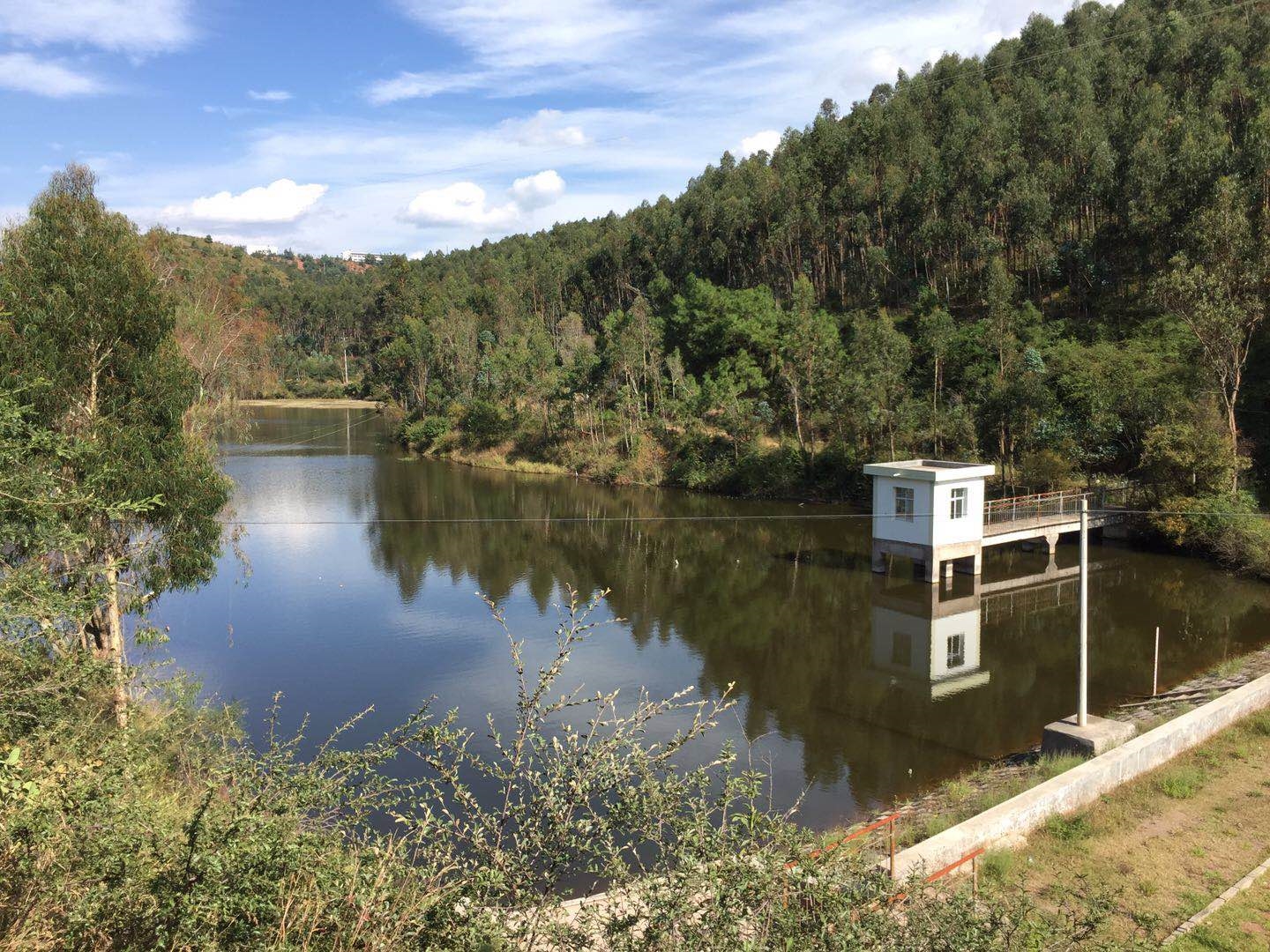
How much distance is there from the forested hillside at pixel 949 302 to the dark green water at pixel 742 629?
220 inches

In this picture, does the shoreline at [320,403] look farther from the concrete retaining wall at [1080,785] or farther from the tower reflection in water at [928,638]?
the concrete retaining wall at [1080,785]

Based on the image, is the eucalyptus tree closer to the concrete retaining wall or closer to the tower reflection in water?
the concrete retaining wall

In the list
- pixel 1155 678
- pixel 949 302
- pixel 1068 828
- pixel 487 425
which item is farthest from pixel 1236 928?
pixel 487 425

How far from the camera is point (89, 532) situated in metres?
12.5

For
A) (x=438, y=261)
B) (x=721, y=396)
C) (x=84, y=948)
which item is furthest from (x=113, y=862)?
(x=438, y=261)

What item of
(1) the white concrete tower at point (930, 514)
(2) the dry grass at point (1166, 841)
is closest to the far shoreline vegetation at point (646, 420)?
(2) the dry grass at point (1166, 841)

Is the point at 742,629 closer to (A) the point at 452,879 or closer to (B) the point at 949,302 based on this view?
(A) the point at 452,879

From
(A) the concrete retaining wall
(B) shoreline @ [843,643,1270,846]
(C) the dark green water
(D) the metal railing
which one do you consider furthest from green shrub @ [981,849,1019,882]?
(D) the metal railing

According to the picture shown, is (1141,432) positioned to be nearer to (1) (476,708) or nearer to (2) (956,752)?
(2) (956,752)

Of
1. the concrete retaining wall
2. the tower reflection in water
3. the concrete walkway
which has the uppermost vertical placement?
the concrete retaining wall

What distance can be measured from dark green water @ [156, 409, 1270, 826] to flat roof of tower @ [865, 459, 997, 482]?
122 inches

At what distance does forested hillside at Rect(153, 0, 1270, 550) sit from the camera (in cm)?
3278

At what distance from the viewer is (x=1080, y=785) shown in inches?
436

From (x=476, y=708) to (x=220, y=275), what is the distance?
919 inches
